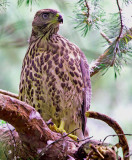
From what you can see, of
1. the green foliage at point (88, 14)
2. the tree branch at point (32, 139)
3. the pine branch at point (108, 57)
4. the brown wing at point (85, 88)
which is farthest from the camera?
the brown wing at point (85, 88)

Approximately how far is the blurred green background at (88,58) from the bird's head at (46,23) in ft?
3.89

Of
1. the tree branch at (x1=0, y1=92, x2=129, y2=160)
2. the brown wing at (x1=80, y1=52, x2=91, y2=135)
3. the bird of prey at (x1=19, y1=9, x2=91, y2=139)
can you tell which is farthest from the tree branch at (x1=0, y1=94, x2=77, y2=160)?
the brown wing at (x1=80, y1=52, x2=91, y2=135)

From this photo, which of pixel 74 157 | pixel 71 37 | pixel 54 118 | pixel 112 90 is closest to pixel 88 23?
pixel 54 118

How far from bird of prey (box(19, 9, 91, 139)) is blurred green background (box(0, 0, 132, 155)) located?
4.35 ft

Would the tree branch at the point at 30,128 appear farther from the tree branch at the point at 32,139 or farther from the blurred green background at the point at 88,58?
the blurred green background at the point at 88,58

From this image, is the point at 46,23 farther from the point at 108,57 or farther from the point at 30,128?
the point at 30,128

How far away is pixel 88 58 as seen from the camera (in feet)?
22.2

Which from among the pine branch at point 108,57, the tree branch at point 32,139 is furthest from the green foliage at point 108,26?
the tree branch at point 32,139

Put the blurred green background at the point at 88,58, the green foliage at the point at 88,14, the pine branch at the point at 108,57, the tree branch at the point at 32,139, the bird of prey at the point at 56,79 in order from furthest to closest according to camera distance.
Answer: the blurred green background at the point at 88,58 < the bird of prey at the point at 56,79 < the pine branch at the point at 108,57 < the green foliage at the point at 88,14 < the tree branch at the point at 32,139

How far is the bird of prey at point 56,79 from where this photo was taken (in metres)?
4.70

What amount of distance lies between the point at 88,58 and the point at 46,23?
73.8 inches

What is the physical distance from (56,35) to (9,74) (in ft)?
11.9

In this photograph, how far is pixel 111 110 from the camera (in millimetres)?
8820

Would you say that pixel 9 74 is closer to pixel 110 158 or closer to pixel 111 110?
pixel 111 110
